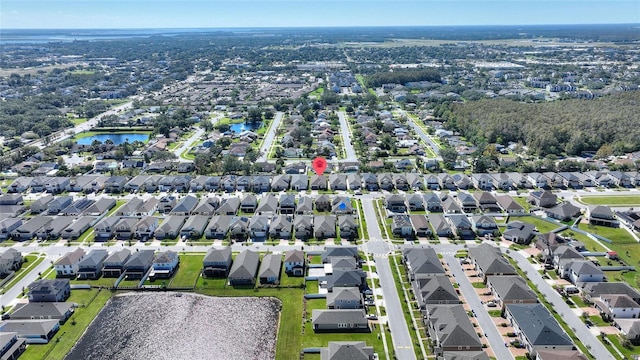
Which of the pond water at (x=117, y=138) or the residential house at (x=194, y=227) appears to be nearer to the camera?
the residential house at (x=194, y=227)

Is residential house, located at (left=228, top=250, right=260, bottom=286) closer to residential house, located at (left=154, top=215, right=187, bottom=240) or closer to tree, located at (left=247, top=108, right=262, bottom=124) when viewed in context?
residential house, located at (left=154, top=215, right=187, bottom=240)

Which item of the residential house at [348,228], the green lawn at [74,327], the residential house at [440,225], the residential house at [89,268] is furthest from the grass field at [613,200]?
the residential house at [89,268]

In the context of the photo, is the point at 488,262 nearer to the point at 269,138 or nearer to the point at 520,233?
the point at 520,233

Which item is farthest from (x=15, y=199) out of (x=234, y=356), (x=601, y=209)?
(x=601, y=209)

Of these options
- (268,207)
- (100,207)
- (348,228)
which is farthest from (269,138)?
(348,228)

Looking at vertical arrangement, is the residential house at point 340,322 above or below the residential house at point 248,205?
below

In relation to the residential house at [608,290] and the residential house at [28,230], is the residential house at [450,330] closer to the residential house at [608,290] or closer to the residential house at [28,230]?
the residential house at [608,290]
